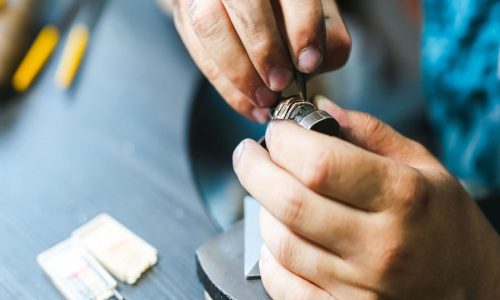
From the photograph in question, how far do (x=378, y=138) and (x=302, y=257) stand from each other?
13 cm

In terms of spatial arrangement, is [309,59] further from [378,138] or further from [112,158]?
[112,158]

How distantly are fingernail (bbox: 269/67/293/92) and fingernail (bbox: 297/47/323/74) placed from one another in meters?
0.01

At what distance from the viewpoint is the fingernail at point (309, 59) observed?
1.38ft

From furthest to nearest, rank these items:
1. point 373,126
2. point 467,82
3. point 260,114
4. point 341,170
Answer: point 467,82 < point 260,114 < point 373,126 < point 341,170

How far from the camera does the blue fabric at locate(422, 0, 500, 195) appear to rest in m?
0.62

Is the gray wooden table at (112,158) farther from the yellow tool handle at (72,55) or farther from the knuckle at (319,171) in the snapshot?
the knuckle at (319,171)

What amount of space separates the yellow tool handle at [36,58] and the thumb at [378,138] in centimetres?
42

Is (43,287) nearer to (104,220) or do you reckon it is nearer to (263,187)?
(104,220)

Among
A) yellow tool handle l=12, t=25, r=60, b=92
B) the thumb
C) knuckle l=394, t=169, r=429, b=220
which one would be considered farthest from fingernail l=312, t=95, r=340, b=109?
yellow tool handle l=12, t=25, r=60, b=92

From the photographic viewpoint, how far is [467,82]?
64cm

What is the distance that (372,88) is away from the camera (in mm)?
812

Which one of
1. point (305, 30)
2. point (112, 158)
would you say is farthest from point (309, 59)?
point (112, 158)

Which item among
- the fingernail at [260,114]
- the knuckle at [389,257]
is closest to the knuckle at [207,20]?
the fingernail at [260,114]

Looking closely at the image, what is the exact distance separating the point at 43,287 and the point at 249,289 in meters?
0.18
